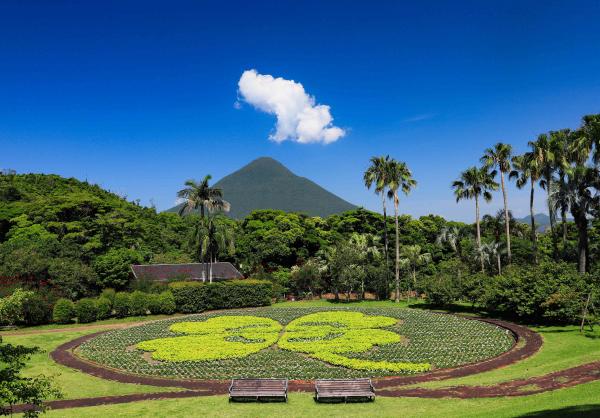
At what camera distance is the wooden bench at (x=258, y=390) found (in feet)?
58.5

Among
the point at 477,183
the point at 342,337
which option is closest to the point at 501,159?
the point at 477,183

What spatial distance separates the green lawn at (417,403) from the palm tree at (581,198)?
14.4m

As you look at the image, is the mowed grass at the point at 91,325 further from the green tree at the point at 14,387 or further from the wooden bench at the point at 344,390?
the green tree at the point at 14,387

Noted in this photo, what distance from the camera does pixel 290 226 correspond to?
7506 centimetres

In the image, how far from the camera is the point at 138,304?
4225cm

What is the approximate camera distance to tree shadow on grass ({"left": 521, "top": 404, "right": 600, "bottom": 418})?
11.8m

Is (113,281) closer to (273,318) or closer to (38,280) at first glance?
(38,280)

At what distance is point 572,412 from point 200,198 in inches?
1608

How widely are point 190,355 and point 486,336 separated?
773 inches

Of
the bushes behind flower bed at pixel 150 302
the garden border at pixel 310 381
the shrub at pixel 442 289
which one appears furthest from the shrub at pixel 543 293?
the bushes behind flower bed at pixel 150 302

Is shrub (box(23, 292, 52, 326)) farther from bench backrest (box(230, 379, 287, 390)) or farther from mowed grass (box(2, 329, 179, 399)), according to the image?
bench backrest (box(230, 379, 287, 390))

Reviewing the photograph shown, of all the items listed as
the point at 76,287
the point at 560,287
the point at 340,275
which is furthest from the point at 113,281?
the point at 560,287

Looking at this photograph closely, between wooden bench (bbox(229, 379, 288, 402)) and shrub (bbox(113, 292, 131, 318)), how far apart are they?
89.3 feet

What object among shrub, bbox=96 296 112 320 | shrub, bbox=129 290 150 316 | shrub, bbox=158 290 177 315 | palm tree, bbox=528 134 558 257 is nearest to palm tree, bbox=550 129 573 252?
palm tree, bbox=528 134 558 257
